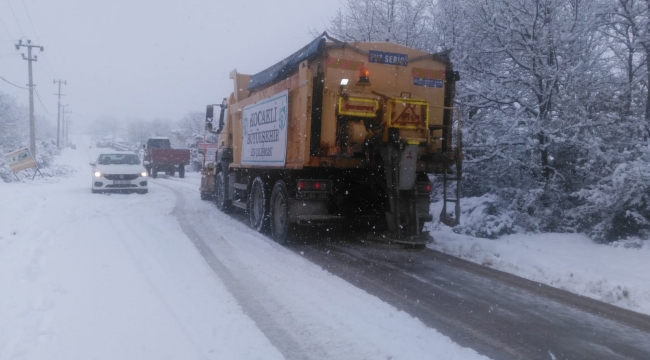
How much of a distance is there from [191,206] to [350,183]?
25.4 ft

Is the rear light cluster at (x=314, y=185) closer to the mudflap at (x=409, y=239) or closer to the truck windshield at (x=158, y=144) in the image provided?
the mudflap at (x=409, y=239)

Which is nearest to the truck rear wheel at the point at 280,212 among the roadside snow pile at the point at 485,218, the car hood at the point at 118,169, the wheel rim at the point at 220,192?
the roadside snow pile at the point at 485,218

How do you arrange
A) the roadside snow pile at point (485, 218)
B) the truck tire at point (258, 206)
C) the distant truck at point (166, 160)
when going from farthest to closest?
the distant truck at point (166, 160), the truck tire at point (258, 206), the roadside snow pile at point (485, 218)

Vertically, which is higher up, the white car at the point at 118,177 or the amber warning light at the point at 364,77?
the amber warning light at the point at 364,77

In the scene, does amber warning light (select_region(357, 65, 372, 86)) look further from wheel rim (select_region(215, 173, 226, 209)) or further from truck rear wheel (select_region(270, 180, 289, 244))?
wheel rim (select_region(215, 173, 226, 209))

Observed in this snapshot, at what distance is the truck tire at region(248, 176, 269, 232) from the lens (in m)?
10.6

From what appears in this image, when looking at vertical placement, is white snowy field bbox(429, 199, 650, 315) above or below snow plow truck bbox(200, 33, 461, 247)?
below

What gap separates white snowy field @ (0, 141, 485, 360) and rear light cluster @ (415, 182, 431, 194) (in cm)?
256

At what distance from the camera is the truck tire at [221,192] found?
565 inches

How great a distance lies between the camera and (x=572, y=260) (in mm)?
8172

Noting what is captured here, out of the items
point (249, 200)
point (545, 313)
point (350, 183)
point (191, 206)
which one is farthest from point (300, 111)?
point (191, 206)

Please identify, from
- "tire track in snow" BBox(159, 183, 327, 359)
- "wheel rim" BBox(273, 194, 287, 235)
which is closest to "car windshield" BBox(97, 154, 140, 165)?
"wheel rim" BBox(273, 194, 287, 235)

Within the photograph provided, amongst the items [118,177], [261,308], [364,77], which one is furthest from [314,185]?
[118,177]

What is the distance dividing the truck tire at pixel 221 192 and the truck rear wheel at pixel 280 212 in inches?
170
